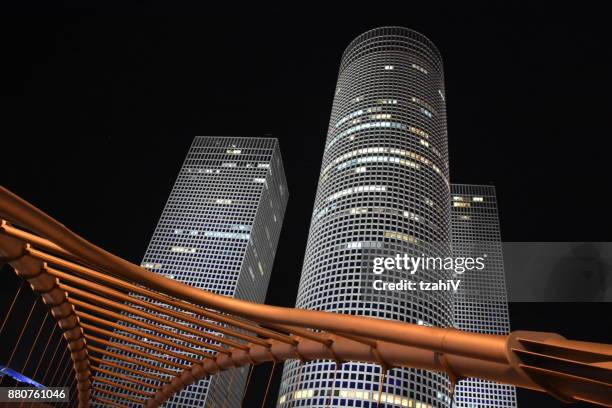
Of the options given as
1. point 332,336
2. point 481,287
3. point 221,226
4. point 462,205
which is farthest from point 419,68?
point 332,336

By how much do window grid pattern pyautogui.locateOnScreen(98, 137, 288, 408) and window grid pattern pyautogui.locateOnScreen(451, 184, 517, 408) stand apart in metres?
71.9

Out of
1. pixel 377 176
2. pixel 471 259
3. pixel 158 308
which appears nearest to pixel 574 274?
pixel 377 176

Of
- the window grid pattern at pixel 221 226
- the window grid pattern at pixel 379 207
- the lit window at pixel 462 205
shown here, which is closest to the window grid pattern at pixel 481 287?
the lit window at pixel 462 205

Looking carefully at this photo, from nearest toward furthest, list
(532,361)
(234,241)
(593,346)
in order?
(593,346)
(532,361)
(234,241)

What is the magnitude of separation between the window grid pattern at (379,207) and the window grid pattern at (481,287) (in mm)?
40730

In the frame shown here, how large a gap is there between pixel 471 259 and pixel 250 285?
82.8 metres

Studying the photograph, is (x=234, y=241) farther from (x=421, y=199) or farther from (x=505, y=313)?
(x=505, y=313)

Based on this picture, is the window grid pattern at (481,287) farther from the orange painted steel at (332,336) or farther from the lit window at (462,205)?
the orange painted steel at (332,336)

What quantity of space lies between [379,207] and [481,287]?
66.1 meters

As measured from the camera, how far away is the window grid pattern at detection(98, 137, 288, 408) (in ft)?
485

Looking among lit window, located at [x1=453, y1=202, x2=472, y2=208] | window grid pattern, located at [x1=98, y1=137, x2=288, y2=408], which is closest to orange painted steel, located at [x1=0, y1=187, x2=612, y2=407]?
window grid pattern, located at [x1=98, y1=137, x2=288, y2=408]

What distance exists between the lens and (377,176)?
131m

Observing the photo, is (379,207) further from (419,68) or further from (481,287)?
(481,287)

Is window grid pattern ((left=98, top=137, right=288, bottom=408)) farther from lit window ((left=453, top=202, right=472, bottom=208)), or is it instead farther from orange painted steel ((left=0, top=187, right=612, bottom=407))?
orange painted steel ((left=0, top=187, right=612, bottom=407))
